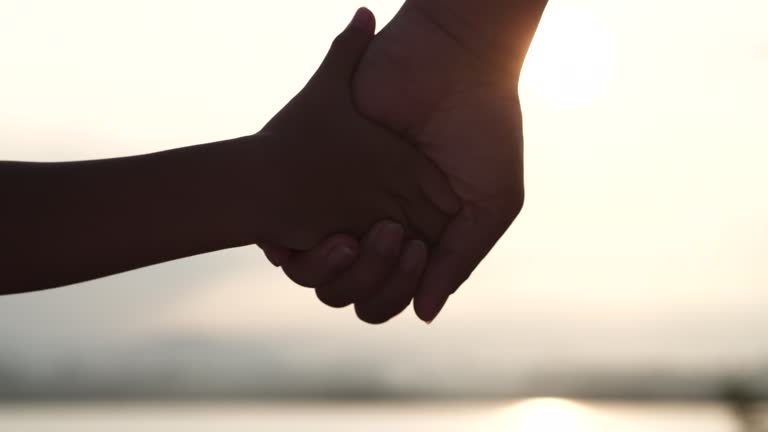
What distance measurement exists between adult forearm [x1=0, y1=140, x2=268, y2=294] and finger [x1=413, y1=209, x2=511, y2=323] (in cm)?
87

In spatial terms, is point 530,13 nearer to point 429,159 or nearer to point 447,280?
point 429,159

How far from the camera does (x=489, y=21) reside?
388 cm

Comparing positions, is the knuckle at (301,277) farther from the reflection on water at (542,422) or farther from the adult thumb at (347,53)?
the reflection on water at (542,422)

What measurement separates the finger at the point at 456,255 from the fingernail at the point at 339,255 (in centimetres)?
42

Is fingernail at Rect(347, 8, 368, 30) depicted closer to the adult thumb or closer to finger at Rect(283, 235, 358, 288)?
the adult thumb

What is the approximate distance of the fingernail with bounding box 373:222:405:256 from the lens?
365 cm

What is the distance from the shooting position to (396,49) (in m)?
3.84

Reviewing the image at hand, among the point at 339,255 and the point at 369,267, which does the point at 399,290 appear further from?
the point at 339,255

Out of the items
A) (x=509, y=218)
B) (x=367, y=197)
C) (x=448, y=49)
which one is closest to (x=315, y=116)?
(x=367, y=197)

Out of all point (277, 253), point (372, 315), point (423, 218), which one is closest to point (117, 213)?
point (277, 253)

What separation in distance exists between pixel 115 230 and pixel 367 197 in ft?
3.69

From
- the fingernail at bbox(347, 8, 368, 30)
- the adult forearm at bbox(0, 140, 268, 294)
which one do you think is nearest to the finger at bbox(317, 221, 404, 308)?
the adult forearm at bbox(0, 140, 268, 294)

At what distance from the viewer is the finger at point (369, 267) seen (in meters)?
3.65

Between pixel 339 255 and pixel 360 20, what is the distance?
0.96 meters
